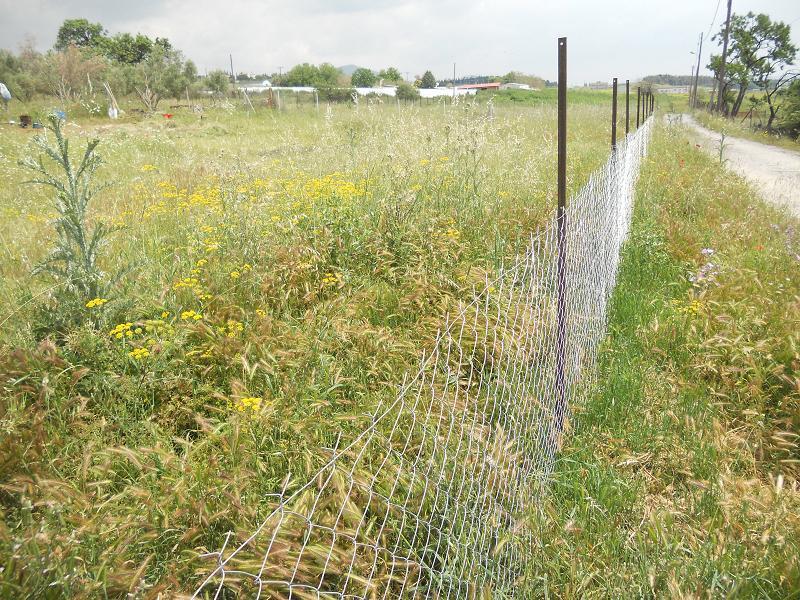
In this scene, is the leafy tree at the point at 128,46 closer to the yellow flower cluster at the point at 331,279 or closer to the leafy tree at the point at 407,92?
the leafy tree at the point at 407,92

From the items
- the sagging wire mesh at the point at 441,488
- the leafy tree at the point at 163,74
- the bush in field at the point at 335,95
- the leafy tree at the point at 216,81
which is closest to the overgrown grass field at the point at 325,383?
the sagging wire mesh at the point at 441,488

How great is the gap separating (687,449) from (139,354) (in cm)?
313

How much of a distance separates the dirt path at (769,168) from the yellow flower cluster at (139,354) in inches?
369

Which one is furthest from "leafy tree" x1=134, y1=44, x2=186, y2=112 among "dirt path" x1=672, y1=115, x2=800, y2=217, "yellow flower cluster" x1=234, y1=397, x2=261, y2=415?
"yellow flower cluster" x1=234, y1=397, x2=261, y2=415

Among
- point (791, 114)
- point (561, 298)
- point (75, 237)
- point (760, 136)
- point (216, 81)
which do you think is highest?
point (216, 81)

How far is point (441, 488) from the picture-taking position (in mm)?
2078

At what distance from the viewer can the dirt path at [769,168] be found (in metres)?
9.95

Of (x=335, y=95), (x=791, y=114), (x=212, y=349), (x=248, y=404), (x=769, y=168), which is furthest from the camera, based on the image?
(x=335, y=95)

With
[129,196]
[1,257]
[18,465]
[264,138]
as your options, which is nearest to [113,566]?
[18,465]

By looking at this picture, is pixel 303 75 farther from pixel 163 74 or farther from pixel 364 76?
pixel 163 74

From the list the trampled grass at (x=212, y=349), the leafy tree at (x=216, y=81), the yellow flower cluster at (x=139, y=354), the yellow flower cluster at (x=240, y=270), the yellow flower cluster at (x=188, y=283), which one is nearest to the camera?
the trampled grass at (x=212, y=349)

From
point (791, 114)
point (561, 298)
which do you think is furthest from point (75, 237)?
point (791, 114)

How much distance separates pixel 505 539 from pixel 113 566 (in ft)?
4.67

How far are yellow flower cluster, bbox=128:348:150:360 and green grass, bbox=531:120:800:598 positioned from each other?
2.27 metres
